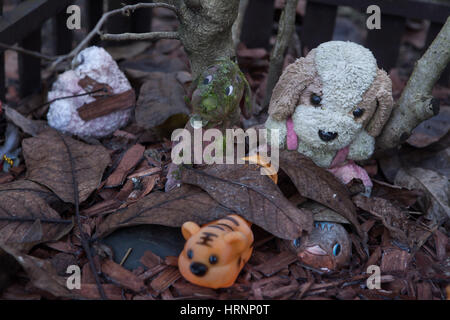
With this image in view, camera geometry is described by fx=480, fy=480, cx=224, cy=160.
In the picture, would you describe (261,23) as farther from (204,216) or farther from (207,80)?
(204,216)

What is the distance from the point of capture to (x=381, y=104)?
71.3 inches

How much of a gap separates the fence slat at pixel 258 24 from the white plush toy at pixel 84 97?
3.47ft

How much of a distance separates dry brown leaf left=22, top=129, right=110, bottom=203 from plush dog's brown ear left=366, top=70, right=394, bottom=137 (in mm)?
1097

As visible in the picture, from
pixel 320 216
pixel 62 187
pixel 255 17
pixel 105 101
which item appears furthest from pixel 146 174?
pixel 255 17

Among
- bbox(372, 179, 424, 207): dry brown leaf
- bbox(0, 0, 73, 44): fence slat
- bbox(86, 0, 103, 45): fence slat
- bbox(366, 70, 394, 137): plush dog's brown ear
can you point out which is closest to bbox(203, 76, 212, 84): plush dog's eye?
bbox(366, 70, 394, 137): plush dog's brown ear

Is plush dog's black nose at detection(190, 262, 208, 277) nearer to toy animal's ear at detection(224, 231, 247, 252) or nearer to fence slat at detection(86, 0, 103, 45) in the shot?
toy animal's ear at detection(224, 231, 247, 252)

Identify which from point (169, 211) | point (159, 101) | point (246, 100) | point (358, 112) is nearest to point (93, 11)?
point (159, 101)

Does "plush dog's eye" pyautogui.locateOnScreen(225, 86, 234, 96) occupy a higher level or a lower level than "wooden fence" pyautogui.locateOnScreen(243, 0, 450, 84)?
lower

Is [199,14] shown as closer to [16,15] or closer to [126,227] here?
[126,227]

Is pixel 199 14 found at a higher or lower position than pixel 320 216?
higher

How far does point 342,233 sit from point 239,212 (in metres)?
0.39

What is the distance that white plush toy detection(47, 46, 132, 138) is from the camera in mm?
2316

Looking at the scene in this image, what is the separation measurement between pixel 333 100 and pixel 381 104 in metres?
0.20

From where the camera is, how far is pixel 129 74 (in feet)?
8.52
